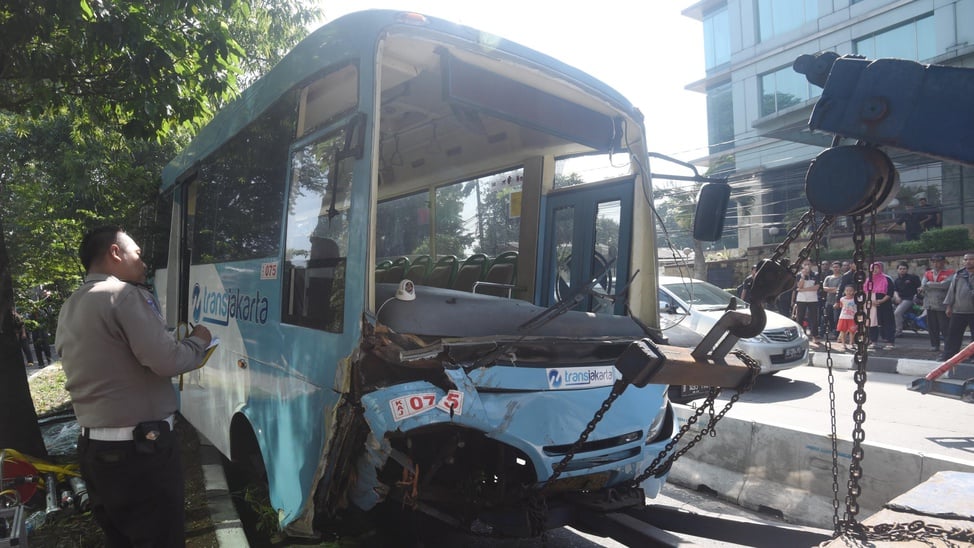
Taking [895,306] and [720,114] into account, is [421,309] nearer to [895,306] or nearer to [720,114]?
[895,306]

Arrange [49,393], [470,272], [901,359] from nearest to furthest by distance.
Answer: [470,272] < [49,393] < [901,359]

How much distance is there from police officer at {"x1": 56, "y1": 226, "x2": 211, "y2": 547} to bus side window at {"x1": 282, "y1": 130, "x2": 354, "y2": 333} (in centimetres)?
72

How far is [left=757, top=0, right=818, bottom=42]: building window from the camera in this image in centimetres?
3070

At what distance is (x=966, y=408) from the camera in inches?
324

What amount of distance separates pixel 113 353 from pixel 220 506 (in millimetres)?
2110

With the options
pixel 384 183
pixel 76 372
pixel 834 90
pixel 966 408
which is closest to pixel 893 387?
pixel 966 408

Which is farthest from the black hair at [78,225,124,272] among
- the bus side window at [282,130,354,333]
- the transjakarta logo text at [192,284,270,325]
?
the transjakarta logo text at [192,284,270,325]

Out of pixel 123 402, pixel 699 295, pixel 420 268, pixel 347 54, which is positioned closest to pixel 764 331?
pixel 699 295

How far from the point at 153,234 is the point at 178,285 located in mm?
1849

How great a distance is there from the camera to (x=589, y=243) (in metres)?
4.95

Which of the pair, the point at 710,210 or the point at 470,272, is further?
the point at 470,272

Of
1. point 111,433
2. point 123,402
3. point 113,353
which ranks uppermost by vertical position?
point 113,353

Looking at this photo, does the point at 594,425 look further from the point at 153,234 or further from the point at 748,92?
the point at 748,92

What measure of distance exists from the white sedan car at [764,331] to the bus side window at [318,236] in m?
6.79
